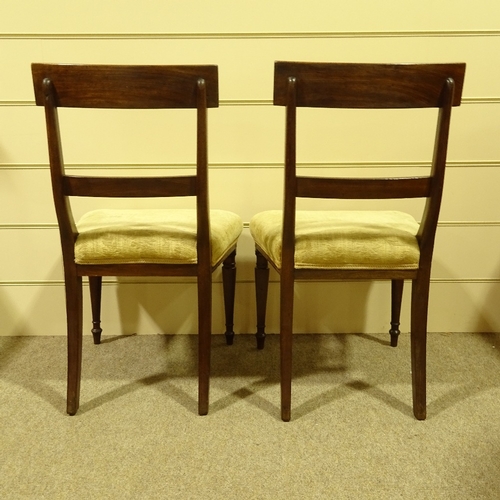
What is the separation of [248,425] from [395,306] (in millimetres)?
699

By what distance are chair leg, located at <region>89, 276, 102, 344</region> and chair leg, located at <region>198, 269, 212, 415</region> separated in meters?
0.53

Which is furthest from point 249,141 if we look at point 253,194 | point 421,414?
point 421,414

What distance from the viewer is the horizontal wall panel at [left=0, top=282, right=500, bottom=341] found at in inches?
71.4

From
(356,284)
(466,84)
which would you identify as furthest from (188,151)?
(466,84)

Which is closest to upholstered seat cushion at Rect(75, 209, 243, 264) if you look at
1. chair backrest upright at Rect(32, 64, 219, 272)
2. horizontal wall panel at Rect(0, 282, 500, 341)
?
chair backrest upright at Rect(32, 64, 219, 272)

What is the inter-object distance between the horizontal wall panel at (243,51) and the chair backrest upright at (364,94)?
0.52 metres

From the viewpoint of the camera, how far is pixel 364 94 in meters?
1.11

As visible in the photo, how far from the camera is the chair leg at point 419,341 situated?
1300mm

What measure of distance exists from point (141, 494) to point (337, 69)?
39.9 inches

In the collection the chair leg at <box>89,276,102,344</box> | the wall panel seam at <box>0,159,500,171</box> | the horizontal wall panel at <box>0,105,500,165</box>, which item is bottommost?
the chair leg at <box>89,276,102,344</box>

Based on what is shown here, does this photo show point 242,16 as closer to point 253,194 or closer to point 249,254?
point 253,194

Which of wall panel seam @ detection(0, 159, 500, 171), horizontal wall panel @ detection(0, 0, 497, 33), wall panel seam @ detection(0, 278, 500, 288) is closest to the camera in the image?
horizontal wall panel @ detection(0, 0, 497, 33)

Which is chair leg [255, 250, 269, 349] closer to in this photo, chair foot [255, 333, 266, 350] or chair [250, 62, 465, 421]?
chair foot [255, 333, 266, 350]

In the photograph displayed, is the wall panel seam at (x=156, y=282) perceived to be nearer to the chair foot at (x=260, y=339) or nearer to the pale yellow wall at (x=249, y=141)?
the pale yellow wall at (x=249, y=141)
